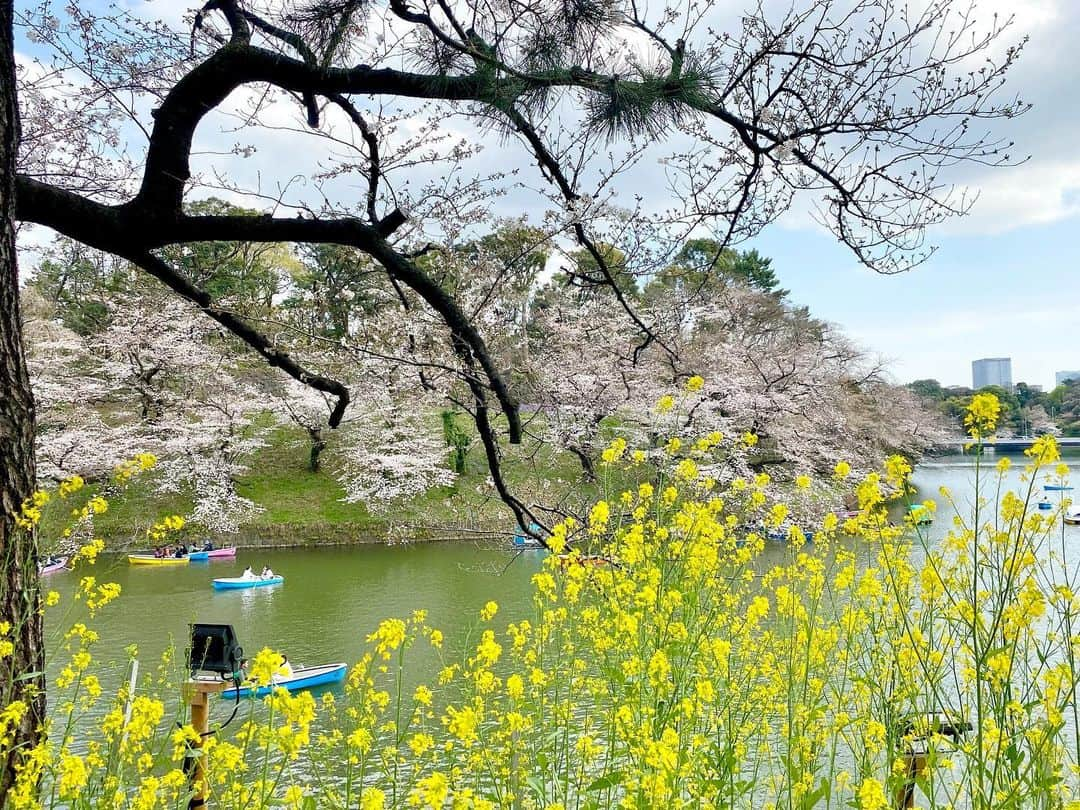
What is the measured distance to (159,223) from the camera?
7.54ft

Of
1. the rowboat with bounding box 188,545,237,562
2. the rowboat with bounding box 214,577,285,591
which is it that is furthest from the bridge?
the rowboat with bounding box 188,545,237,562

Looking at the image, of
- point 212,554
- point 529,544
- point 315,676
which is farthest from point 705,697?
point 212,554

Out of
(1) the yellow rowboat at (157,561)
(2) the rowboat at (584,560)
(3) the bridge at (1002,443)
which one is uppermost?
(3) the bridge at (1002,443)

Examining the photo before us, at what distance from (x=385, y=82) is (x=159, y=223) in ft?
2.63

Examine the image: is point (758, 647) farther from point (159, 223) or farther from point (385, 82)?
point (159, 223)

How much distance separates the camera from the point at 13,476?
1778 millimetres

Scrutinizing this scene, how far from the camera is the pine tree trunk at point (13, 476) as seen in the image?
1687 mm

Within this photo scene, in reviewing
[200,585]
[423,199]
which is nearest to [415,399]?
[423,199]

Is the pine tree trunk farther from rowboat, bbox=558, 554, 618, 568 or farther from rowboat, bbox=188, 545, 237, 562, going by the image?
rowboat, bbox=188, 545, 237, 562

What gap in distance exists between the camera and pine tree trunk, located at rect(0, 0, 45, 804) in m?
1.69

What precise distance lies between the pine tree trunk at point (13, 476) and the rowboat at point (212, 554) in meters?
14.2

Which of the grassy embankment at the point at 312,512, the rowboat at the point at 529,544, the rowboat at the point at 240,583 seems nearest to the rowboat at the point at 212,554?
the grassy embankment at the point at 312,512

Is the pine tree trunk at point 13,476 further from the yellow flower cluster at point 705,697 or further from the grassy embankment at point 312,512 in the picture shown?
the grassy embankment at point 312,512

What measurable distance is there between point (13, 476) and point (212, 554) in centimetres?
1458
